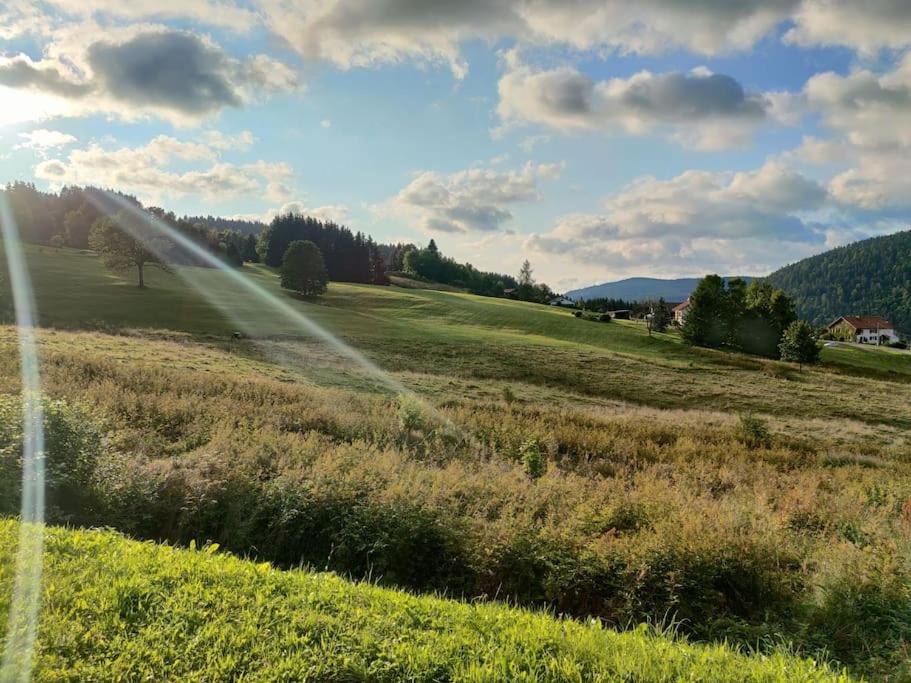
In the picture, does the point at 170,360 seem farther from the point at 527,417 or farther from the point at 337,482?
the point at 337,482

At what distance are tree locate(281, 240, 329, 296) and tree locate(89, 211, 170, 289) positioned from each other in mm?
19470

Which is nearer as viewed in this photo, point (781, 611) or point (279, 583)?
point (279, 583)

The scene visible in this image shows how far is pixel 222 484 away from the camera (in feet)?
26.9

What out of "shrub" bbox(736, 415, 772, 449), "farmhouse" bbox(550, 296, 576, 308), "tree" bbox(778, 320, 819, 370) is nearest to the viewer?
"shrub" bbox(736, 415, 772, 449)

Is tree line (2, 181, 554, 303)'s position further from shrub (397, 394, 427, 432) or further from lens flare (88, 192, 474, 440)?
shrub (397, 394, 427, 432)

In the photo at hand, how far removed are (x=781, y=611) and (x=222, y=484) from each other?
8176 millimetres

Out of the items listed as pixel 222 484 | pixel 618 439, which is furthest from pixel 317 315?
pixel 222 484

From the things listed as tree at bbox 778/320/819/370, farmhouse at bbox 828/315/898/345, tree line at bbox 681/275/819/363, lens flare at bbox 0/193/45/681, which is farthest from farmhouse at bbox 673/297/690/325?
lens flare at bbox 0/193/45/681

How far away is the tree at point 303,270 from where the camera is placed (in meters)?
78.9

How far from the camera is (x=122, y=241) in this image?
62.6m

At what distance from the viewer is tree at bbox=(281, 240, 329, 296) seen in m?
78.9

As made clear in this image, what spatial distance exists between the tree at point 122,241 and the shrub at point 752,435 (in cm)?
6974

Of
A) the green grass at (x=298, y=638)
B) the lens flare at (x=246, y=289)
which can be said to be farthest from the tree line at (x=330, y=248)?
the green grass at (x=298, y=638)

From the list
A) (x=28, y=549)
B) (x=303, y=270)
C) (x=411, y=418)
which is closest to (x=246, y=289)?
(x=303, y=270)
